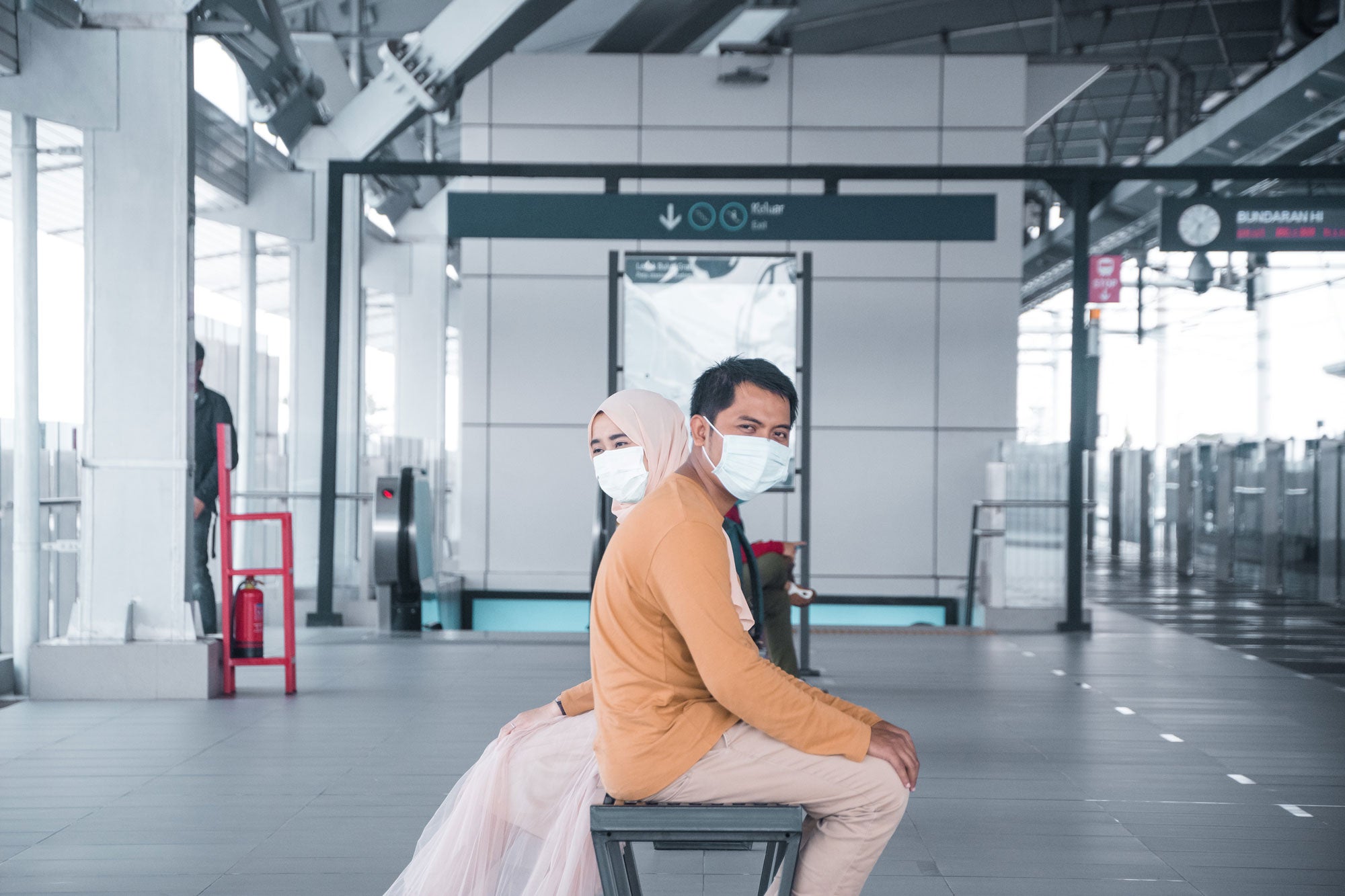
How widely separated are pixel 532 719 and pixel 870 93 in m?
10.1

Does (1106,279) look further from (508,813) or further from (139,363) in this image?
(508,813)

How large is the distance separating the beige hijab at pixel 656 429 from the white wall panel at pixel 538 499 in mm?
8955

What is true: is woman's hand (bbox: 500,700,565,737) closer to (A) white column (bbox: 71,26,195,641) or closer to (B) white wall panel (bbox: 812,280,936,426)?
(A) white column (bbox: 71,26,195,641)

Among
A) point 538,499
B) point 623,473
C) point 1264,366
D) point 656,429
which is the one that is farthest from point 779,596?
point 1264,366

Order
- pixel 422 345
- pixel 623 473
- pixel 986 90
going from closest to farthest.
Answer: pixel 623 473 < pixel 986 90 < pixel 422 345

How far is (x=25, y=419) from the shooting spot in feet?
21.3

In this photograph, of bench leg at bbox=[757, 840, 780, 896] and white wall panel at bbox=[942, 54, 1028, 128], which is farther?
white wall panel at bbox=[942, 54, 1028, 128]

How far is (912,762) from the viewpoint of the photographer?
238 cm

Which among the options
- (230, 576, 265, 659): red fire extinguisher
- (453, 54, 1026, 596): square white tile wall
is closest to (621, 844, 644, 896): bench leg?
(230, 576, 265, 659): red fire extinguisher

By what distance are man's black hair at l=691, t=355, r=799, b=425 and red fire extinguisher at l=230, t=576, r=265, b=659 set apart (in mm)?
4565

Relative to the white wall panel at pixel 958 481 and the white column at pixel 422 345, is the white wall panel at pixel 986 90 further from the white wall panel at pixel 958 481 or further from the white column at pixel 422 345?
→ the white column at pixel 422 345

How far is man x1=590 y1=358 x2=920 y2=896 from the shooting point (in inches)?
88.1

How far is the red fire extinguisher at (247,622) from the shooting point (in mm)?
6508

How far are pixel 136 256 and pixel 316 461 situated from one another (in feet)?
16.4
